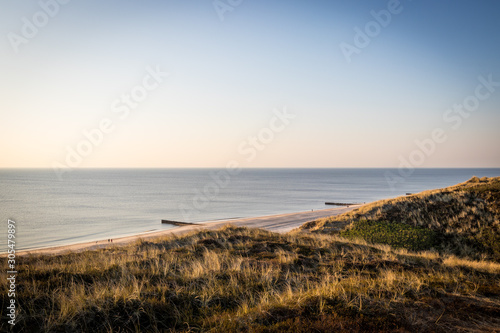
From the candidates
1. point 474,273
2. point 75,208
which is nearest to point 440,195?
point 474,273

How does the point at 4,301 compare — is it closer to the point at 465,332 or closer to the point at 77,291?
the point at 77,291

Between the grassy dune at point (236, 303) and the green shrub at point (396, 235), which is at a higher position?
the grassy dune at point (236, 303)

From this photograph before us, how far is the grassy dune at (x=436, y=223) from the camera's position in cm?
1933

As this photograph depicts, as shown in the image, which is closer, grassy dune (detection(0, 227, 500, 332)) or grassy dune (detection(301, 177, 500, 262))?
grassy dune (detection(0, 227, 500, 332))

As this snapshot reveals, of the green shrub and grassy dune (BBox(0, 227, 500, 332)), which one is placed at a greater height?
grassy dune (BBox(0, 227, 500, 332))

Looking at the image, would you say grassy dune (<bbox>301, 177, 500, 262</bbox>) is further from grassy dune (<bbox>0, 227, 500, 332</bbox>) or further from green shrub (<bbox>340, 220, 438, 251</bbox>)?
grassy dune (<bbox>0, 227, 500, 332</bbox>)

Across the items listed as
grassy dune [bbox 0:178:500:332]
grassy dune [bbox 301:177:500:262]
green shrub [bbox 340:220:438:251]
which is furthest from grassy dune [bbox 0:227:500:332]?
grassy dune [bbox 301:177:500:262]

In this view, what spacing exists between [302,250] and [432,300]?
7.44 m

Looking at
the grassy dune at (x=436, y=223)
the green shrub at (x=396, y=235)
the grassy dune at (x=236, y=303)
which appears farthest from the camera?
the green shrub at (x=396, y=235)

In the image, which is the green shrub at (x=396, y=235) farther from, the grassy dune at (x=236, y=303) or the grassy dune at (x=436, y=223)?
the grassy dune at (x=236, y=303)

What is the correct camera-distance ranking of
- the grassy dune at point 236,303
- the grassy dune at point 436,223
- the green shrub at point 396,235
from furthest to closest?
the green shrub at point 396,235 < the grassy dune at point 436,223 < the grassy dune at point 236,303

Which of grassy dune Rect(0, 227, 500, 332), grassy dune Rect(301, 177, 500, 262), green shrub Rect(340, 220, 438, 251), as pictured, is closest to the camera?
grassy dune Rect(0, 227, 500, 332)

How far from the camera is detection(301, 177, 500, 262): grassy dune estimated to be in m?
19.3

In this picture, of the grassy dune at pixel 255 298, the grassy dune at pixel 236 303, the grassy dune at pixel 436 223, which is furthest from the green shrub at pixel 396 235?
the grassy dune at pixel 236 303
